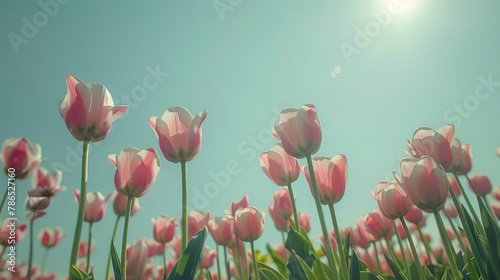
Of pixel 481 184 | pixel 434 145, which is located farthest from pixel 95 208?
pixel 481 184

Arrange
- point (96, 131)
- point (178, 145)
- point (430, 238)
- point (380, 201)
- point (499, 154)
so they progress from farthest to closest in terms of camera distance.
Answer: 1. point (430, 238)
2. point (499, 154)
3. point (380, 201)
4. point (178, 145)
5. point (96, 131)

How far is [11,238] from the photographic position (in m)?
1.82

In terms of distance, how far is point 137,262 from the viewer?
150cm

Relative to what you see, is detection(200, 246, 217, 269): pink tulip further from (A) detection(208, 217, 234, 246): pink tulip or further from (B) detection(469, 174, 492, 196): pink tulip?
(B) detection(469, 174, 492, 196): pink tulip

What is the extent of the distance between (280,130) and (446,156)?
0.91m

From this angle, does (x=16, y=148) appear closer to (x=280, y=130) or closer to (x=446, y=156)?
(x=280, y=130)

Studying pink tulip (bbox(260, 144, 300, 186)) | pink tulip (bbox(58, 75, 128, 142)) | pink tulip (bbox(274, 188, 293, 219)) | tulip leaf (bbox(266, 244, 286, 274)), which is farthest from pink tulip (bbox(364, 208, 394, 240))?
pink tulip (bbox(58, 75, 128, 142))

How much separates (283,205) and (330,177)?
110 centimetres

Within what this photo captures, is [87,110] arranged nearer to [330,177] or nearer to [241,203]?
[330,177]

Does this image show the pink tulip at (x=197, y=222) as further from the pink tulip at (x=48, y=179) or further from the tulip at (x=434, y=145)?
→ the tulip at (x=434, y=145)

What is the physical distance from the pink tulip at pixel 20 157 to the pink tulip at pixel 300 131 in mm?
1203

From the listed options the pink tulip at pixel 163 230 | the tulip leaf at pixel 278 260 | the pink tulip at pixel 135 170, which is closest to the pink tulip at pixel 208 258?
A: the pink tulip at pixel 163 230

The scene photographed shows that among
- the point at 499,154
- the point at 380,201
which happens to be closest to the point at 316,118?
the point at 380,201

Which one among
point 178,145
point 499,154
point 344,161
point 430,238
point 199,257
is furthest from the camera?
point 430,238
